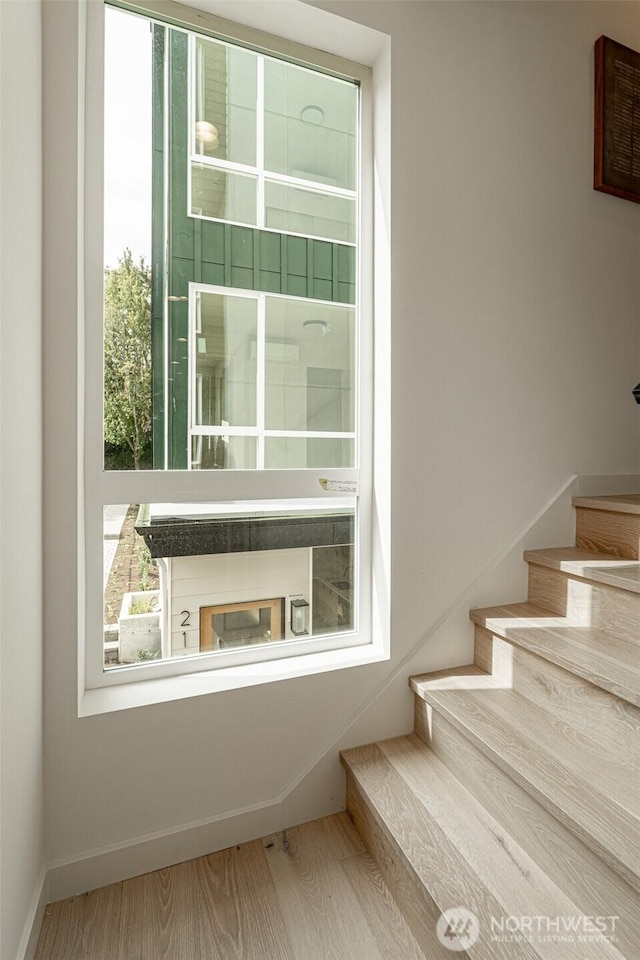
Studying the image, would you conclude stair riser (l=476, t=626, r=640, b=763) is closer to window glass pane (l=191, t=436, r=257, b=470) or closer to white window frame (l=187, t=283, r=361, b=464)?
white window frame (l=187, t=283, r=361, b=464)

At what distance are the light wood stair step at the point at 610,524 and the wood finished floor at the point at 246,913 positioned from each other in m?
1.24

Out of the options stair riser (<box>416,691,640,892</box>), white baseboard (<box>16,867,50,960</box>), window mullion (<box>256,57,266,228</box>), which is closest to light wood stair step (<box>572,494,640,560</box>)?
stair riser (<box>416,691,640,892</box>)

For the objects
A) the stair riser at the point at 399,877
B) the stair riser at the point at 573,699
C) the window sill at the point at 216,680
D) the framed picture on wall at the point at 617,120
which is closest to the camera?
the stair riser at the point at 399,877

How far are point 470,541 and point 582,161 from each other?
1.49 m

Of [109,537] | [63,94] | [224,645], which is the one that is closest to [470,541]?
[224,645]

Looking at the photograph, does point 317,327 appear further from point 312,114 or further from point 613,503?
point 613,503

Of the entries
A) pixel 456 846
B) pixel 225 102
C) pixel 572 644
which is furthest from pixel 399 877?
pixel 225 102

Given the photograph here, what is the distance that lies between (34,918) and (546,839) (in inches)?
45.4

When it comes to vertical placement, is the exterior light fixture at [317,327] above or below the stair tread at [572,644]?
above

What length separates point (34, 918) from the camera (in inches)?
44.3

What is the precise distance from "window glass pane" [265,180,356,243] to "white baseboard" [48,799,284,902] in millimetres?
1758

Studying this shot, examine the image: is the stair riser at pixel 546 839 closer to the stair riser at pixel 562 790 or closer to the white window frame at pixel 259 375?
the stair riser at pixel 562 790

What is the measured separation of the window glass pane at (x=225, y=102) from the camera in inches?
58.5

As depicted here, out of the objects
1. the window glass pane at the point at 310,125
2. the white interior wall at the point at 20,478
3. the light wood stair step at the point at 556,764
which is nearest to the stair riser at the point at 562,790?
the light wood stair step at the point at 556,764
